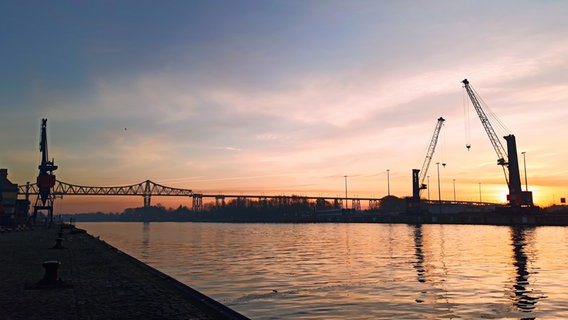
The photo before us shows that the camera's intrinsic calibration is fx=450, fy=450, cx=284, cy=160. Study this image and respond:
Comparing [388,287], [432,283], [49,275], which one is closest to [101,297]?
[49,275]

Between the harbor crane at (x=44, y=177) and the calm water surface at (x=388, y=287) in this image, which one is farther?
the harbor crane at (x=44, y=177)

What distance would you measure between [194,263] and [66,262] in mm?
10369

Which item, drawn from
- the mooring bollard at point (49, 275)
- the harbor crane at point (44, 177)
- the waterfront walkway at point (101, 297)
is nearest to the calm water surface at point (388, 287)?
the waterfront walkway at point (101, 297)

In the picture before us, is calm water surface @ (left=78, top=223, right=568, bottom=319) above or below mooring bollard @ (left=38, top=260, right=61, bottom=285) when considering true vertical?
below

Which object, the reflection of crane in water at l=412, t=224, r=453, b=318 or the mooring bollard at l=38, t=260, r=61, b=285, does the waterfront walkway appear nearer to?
the mooring bollard at l=38, t=260, r=61, b=285

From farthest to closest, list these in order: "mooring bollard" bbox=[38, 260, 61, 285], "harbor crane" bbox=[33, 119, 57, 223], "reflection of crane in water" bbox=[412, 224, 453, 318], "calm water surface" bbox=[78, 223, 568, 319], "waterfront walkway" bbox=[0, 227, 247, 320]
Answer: "harbor crane" bbox=[33, 119, 57, 223] → "mooring bollard" bbox=[38, 260, 61, 285] → "reflection of crane in water" bbox=[412, 224, 453, 318] → "calm water surface" bbox=[78, 223, 568, 319] → "waterfront walkway" bbox=[0, 227, 247, 320]

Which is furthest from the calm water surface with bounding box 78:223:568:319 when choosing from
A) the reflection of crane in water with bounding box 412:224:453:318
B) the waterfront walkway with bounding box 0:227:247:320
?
the waterfront walkway with bounding box 0:227:247:320

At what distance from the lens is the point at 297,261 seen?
40438 mm

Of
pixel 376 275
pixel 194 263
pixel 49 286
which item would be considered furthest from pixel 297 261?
pixel 49 286

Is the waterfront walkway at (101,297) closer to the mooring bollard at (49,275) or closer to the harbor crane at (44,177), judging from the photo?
the mooring bollard at (49,275)

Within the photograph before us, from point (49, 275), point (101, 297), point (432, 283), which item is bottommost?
point (432, 283)

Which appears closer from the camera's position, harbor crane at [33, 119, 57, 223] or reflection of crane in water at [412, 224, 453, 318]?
reflection of crane in water at [412, 224, 453, 318]

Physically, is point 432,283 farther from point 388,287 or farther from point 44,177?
point 44,177

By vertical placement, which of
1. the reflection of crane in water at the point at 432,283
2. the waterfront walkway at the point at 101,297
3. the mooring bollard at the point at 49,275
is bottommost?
the reflection of crane in water at the point at 432,283
